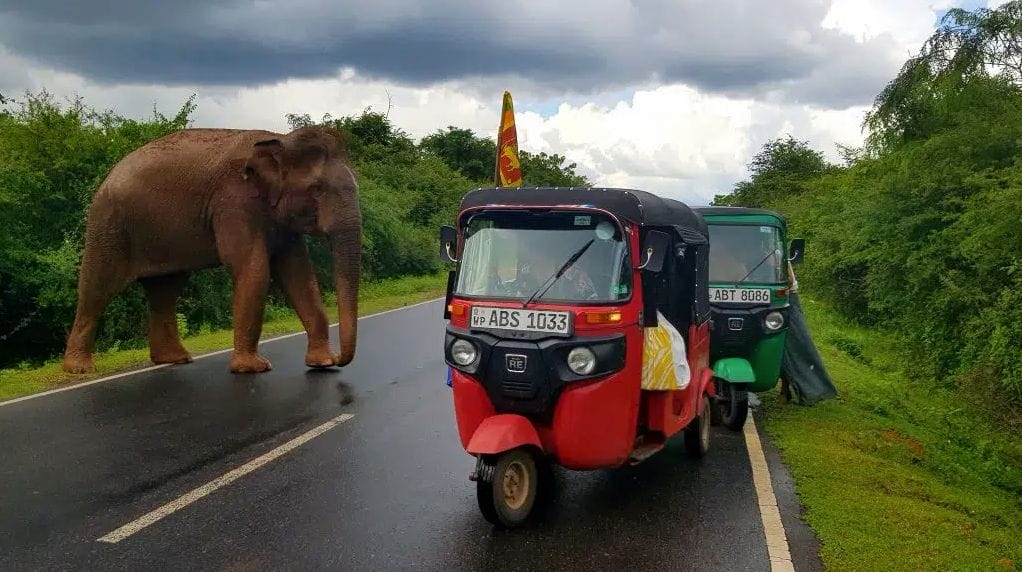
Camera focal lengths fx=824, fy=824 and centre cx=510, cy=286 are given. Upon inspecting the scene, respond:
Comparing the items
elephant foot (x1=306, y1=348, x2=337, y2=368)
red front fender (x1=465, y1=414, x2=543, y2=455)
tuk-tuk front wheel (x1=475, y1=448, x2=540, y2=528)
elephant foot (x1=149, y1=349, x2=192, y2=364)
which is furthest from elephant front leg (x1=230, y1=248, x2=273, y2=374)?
tuk-tuk front wheel (x1=475, y1=448, x2=540, y2=528)

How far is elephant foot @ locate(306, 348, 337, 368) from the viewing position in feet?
37.1

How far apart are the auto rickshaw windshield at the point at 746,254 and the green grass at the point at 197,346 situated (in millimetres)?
7903

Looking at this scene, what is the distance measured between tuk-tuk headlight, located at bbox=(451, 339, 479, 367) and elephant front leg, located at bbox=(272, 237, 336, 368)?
5.99 m

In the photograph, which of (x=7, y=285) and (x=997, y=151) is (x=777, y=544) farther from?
(x=7, y=285)

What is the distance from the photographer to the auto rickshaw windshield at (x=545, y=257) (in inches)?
222

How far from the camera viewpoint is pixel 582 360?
211 inches

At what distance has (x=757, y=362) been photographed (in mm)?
8859

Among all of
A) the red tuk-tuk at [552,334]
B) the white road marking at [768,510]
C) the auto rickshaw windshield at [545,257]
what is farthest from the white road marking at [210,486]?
the white road marking at [768,510]

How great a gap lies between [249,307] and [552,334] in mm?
6472

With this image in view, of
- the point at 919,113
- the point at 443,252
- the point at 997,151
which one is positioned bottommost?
the point at 443,252

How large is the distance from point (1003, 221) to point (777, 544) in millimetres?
7540

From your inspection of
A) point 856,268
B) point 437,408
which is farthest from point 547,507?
point 856,268

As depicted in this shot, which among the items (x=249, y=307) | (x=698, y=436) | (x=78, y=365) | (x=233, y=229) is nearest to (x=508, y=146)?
(x=233, y=229)

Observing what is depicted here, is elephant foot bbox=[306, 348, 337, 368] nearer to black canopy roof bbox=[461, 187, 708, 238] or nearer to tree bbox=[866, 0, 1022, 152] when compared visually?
black canopy roof bbox=[461, 187, 708, 238]
